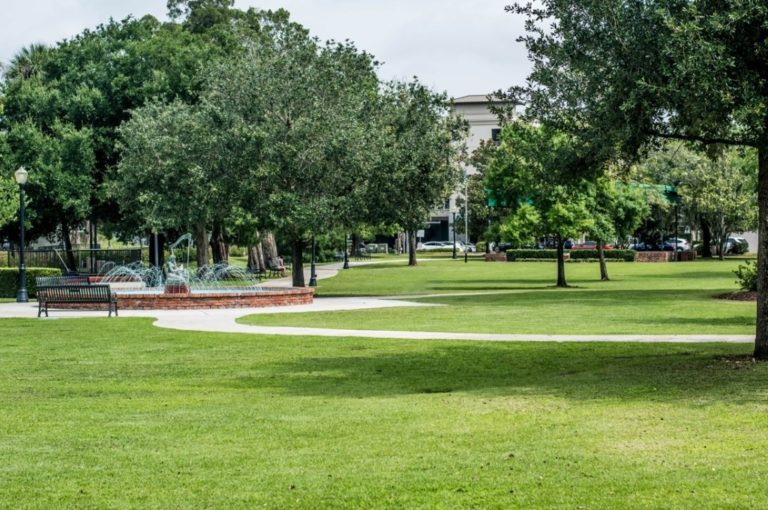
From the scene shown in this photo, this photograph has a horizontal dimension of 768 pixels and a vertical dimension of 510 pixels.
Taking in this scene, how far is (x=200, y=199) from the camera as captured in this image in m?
35.8

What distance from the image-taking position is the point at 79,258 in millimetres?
52875

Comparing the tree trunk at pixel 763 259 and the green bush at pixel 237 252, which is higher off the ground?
the tree trunk at pixel 763 259

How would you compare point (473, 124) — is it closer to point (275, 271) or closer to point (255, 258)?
point (255, 258)

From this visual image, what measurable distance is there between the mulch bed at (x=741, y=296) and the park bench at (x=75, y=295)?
17.6 meters

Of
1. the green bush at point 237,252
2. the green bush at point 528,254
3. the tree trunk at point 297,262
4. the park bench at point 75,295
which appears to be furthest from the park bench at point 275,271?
the green bush at point 237,252

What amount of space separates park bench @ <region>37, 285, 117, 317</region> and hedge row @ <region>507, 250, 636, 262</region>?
51164 millimetres

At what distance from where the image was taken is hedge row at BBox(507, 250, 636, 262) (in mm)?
75250

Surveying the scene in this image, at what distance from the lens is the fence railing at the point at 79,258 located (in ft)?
164

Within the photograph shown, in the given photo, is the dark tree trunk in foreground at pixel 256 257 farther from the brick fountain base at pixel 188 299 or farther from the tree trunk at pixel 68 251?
the brick fountain base at pixel 188 299

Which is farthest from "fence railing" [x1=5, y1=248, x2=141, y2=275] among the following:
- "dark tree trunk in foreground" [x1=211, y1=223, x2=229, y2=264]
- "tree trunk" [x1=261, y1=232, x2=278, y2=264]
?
"tree trunk" [x1=261, y1=232, x2=278, y2=264]

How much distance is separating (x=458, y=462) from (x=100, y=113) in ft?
137

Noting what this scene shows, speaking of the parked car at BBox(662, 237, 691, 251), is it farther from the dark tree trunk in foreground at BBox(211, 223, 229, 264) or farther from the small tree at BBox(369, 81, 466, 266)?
the small tree at BBox(369, 81, 466, 266)

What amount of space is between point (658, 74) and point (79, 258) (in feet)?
143

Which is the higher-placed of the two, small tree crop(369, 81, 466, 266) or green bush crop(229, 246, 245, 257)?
small tree crop(369, 81, 466, 266)
